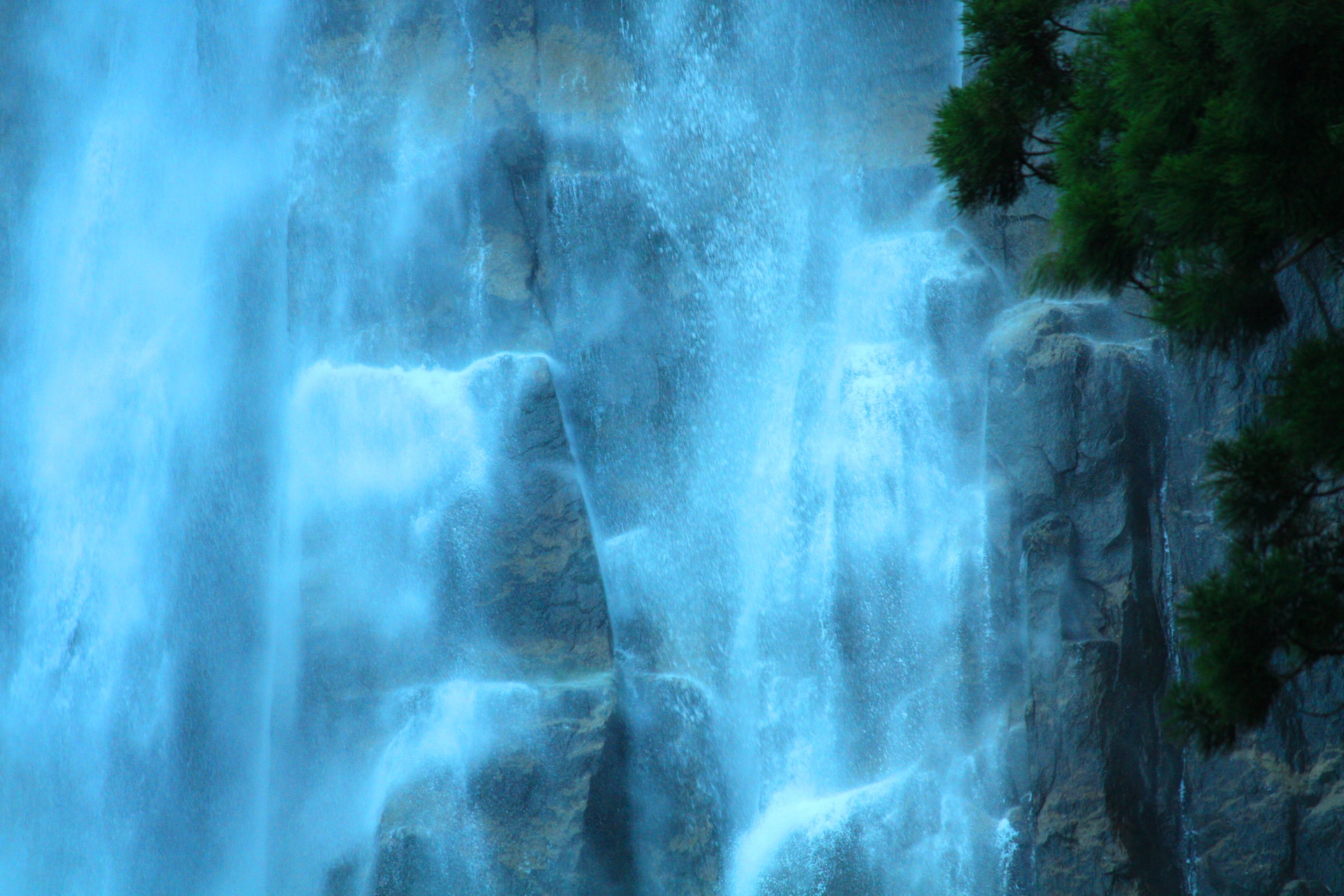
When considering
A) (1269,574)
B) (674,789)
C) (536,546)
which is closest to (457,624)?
(536,546)

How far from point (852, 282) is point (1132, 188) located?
19.3ft

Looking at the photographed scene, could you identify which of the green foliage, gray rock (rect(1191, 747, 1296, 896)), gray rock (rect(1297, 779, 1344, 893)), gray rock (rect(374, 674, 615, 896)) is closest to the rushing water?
gray rock (rect(374, 674, 615, 896))

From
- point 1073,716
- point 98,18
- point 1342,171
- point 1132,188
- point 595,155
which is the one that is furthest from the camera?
point 98,18

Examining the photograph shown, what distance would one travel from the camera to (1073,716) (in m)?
6.45

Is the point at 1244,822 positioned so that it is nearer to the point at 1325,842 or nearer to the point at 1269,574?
the point at 1325,842

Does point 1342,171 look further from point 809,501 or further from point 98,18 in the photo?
point 98,18

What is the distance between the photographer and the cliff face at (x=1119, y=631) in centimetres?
621

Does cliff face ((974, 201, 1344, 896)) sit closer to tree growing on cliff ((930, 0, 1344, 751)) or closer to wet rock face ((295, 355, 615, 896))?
wet rock face ((295, 355, 615, 896))

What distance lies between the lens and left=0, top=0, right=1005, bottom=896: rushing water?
7895mm

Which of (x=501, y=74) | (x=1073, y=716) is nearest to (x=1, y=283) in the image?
(x=501, y=74)

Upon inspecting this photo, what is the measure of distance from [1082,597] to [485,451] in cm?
457

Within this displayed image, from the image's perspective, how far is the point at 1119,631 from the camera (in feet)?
21.6

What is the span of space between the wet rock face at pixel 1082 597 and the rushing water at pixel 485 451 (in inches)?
19.5

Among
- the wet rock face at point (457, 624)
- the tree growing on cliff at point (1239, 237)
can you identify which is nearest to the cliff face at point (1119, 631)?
the wet rock face at point (457, 624)
